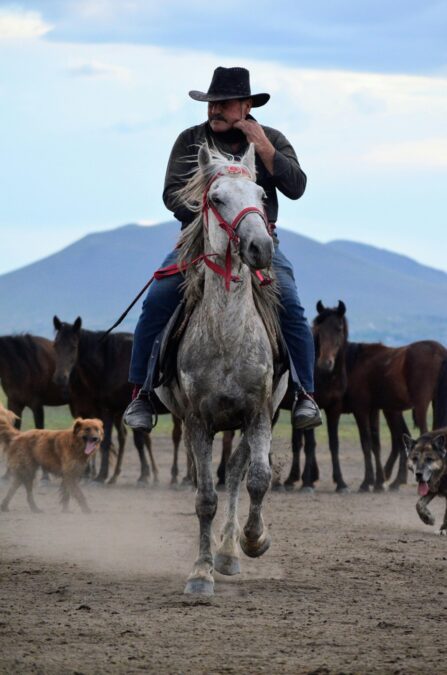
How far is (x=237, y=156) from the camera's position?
9586 millimetres

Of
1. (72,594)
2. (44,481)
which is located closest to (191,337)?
(72,594)

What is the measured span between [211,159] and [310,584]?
9.77ft

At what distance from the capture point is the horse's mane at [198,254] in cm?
882

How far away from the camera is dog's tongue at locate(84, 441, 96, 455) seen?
15695 mm

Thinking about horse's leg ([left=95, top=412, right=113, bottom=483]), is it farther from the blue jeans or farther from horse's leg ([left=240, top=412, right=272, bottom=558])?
horse's leg ([left=240, top=412, right=272, bottom=558])

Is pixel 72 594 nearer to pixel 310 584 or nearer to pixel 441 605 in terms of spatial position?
pixel 310 584

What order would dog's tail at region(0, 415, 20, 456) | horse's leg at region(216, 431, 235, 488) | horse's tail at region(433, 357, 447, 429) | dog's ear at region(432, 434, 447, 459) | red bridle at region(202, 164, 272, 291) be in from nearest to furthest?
red bridle at region(202, 164, 272, 291) < dog's ear at region(432, 434, 447, 459) < dog's tail at region(0, 415, 20, 456) < horse's leg at region(216, 431, 235, 488) < horse's tail at region(433, 357, 447, 429)

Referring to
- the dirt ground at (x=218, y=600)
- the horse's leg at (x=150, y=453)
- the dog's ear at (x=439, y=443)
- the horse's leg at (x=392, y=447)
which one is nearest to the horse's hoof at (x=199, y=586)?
the dirt ground at (x=218, y=600)

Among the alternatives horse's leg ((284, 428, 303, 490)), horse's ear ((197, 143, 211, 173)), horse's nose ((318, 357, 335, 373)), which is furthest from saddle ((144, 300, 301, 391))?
horse's leg ((284, 428, 303, 490))

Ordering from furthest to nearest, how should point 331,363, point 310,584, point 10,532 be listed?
point 331,363, point 10,532, point 310,584

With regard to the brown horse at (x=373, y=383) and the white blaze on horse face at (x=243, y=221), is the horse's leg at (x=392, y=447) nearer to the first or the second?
the brown horse at (x=373, y=383)

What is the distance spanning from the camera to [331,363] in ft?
65.5

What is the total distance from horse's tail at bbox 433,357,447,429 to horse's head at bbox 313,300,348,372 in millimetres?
1663

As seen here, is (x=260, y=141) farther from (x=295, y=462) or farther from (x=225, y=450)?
(x=295, y=462)
